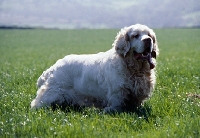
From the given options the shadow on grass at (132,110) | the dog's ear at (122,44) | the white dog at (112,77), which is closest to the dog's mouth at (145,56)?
the white dog at (112,77)

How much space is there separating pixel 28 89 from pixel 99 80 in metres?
2.36

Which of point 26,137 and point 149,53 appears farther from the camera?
point 149,53

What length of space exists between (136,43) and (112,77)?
728mm

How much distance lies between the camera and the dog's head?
224 inches

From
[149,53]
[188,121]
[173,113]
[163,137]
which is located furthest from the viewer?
[149,53]

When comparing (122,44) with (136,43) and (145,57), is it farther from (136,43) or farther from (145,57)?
(145,57)

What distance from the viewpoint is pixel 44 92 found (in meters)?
6.52

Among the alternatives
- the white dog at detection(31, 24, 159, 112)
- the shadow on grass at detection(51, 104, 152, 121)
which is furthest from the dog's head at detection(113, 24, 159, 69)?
the shadow on grass at detection(51, 104, 152, 121)

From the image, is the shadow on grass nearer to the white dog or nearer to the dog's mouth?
the white dog

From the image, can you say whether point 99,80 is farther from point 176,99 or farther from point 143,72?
point 176,99

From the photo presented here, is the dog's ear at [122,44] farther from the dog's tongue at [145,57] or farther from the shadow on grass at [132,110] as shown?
the shadow on grass at [132,110]

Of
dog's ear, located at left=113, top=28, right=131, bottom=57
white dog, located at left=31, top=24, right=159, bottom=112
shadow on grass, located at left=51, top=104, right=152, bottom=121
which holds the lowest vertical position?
shadow on grass, located at left=51, top=104, right=152, bottom=121

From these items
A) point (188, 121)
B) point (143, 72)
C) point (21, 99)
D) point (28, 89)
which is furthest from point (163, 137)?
point (28, 89)

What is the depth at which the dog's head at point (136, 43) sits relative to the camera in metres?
5.68
